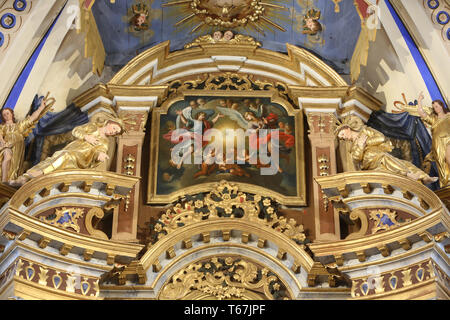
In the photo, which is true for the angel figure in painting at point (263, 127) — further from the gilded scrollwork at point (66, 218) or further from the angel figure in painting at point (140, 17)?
the gilded scrollwork at point (66, 218)

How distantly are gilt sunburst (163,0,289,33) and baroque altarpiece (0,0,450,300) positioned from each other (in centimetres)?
2

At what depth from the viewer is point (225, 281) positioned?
42.7 ft

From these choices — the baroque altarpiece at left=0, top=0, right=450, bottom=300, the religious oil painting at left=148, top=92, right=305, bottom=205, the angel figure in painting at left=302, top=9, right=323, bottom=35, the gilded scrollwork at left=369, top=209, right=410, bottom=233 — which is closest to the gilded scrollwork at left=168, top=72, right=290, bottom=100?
the baroque altarpiece at left=0, top=0, right=450, bottom=300

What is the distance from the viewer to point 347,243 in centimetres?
1209

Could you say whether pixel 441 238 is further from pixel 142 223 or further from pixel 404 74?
pixel 142 223

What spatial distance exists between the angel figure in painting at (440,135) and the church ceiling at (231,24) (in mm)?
1817

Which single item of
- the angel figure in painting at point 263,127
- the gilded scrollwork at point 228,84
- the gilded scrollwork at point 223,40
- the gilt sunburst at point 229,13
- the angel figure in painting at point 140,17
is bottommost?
the angel figure in painting at point 263,127

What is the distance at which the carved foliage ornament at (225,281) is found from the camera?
12.9 m

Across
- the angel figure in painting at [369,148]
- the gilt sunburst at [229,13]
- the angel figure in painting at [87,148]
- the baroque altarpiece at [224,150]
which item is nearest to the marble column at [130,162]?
the baroque altarpiece at [224,150]

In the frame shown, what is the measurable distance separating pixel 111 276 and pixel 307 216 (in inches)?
115

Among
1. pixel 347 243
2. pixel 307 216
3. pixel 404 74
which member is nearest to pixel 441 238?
pixel 347 243

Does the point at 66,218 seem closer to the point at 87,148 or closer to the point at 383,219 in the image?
the point at 87,148

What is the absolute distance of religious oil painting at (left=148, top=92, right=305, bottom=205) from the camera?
13875 millimetres

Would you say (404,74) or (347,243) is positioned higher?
(404,74)
